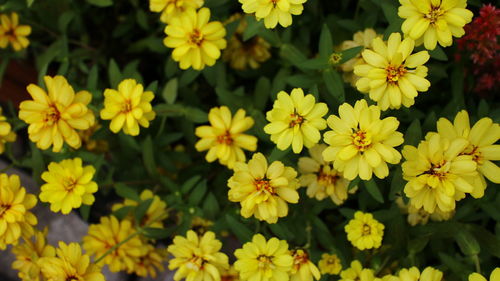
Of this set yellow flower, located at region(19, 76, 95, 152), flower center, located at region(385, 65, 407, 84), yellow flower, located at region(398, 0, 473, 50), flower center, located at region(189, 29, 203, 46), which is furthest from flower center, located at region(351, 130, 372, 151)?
yellow flower, located at region(19, 76, 95, 152)

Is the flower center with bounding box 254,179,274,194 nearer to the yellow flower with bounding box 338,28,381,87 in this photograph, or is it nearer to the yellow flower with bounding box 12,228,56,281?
the yellow flower with bounding box 338,28,381,87

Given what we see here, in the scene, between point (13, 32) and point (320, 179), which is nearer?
point (320, 179)

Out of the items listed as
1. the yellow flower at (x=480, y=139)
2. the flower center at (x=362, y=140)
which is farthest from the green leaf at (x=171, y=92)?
the yellow flower at (x=480, y=139)

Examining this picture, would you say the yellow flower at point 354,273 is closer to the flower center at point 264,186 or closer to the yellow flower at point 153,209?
the flower center at point 264,186

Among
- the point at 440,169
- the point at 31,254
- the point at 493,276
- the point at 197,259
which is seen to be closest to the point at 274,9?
the point at 440,169

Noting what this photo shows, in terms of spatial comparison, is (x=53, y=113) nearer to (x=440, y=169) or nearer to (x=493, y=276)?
(x=440, y=169)

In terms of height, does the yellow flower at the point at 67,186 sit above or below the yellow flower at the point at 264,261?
above
